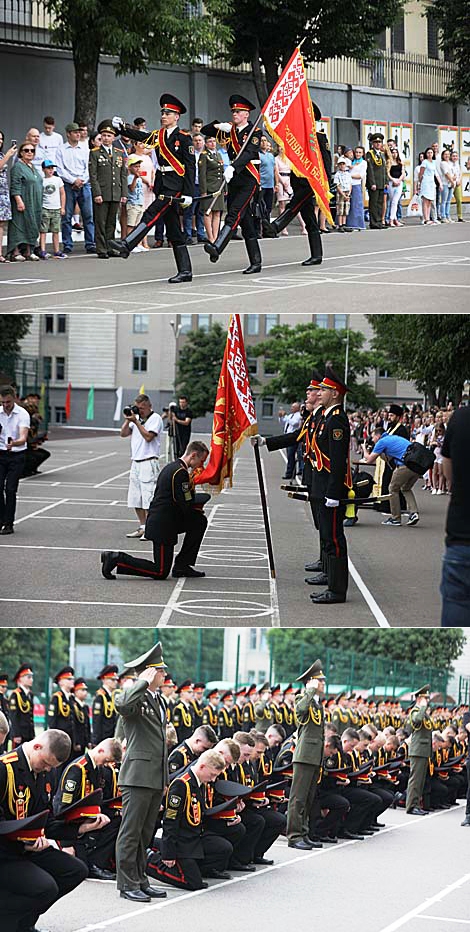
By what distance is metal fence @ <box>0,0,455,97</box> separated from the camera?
29.7 meters

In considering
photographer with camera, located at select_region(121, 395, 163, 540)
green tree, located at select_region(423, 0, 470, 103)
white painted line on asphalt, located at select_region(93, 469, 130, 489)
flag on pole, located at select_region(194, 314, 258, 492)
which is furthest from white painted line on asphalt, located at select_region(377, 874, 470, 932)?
green tree, located at select_region(423, 0, 470, 103)

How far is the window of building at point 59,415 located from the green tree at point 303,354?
8469 millimetres

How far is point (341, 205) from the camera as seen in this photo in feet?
90.3

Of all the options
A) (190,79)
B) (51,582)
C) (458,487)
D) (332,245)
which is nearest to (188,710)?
(51,582)

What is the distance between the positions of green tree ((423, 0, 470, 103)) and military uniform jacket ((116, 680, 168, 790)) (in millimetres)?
38627

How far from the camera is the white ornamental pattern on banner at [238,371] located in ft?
40.1

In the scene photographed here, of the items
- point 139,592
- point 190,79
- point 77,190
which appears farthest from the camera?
point 190,79

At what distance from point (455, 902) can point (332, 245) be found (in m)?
14.8

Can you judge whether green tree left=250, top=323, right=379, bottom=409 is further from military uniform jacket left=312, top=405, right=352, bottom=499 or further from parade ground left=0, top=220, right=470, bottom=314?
military uniform jacket left=312, top=405, right=352, bottom=499

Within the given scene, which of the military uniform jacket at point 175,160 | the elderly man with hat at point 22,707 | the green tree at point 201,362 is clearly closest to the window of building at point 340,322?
the green tree at point 201,362

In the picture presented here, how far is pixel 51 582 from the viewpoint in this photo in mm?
12367

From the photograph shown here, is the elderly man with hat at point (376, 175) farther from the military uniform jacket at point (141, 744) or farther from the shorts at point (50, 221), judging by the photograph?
the military uniform jacket at point (141, 744)

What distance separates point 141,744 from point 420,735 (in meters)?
7.71

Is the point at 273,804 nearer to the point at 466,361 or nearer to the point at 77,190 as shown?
the point at 77,190
